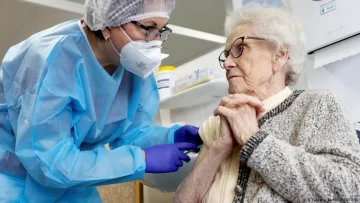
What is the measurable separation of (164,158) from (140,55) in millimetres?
346

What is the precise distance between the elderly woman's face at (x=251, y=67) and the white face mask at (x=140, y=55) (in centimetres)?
25

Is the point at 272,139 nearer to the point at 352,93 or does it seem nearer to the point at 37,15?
the point at 352,93

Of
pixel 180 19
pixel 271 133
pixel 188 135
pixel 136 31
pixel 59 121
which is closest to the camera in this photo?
pixel 271 133

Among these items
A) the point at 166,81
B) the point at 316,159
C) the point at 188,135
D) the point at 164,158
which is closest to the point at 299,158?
the point at 316,159

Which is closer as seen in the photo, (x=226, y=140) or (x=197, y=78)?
(x=226, y=140)

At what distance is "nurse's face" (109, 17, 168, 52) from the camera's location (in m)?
1.16

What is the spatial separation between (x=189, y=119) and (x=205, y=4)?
2.30 feet

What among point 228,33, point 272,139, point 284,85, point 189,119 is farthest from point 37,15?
point 272,139

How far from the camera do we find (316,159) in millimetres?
797

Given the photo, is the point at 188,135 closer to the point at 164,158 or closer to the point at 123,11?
the point at 164,158

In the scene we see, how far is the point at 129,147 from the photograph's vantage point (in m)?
1.08

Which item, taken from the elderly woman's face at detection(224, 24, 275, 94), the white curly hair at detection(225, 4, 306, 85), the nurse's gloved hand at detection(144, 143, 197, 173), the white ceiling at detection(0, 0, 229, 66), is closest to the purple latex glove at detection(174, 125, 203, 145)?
the nurse's gloved hand at detection(144, 143, 197, 173)

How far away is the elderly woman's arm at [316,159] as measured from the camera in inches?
29.8

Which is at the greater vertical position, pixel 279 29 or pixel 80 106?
pixel 279 29
